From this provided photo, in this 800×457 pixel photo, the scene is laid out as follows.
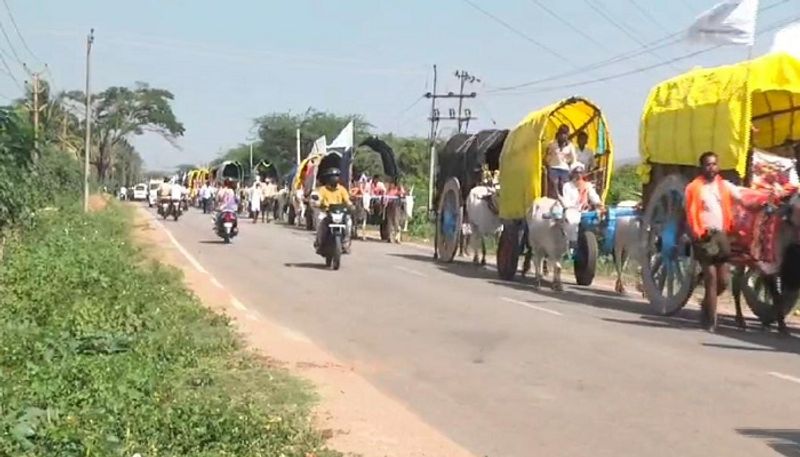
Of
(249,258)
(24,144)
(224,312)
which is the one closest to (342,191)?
(249,258)

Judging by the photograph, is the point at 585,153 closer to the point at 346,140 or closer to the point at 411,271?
the point at 411,271

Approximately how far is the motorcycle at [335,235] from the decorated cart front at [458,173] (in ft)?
10.6

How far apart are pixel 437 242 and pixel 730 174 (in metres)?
12.5

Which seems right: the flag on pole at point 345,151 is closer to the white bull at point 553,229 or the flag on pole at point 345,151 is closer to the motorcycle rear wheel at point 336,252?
the motorcycle rear wheel at point 336,252

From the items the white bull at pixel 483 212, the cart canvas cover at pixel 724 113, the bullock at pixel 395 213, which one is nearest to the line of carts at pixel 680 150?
the cart canvas cover at pixel 724 113

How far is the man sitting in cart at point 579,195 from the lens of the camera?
19.3 m

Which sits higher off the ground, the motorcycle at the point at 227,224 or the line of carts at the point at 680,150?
the line of carts at the point at 680,150

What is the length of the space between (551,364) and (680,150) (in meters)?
5.18

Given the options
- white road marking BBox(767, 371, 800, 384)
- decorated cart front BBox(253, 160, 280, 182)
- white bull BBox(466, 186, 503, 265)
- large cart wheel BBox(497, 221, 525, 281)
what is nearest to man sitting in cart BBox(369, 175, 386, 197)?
white bull BBox(466, 186, 503, 265)

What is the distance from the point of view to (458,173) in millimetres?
25953

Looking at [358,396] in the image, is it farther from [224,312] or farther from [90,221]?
[90,221]

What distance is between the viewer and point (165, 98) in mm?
95875

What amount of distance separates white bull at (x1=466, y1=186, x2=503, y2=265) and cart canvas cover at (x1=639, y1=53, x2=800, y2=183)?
7017 millimetres

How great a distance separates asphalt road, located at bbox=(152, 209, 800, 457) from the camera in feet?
27.5
